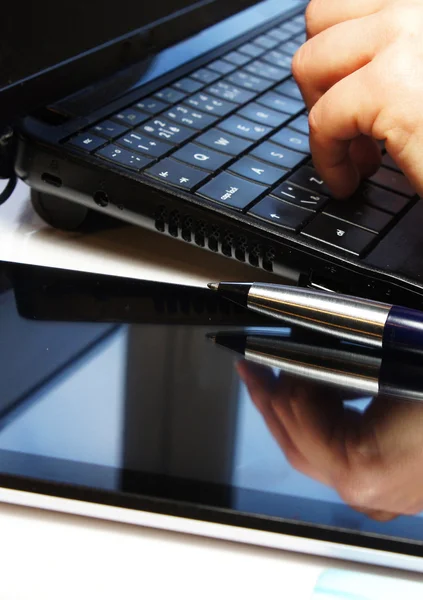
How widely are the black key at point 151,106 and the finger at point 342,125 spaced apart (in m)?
0.11

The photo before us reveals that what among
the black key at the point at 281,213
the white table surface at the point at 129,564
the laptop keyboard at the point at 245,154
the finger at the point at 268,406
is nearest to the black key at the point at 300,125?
the laptop keyboard at the point at 245,154

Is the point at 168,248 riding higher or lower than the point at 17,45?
lower

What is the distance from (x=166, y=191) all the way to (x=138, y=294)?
6 centimetres

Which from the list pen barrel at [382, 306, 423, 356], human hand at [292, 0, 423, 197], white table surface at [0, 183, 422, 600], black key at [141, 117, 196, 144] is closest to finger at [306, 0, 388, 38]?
human hand at [292, 0, 423, 197]

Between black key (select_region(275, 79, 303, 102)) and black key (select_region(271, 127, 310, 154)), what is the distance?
0.05m

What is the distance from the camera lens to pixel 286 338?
0.42 m

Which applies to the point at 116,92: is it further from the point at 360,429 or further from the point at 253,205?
the point at 360,429

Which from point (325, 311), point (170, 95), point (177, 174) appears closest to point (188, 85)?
point (170, 95)

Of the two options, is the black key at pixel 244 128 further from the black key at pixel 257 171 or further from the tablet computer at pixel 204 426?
the tablet computer at pixel 204 426

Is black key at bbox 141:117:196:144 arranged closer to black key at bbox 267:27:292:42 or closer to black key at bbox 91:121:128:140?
black key at bbox 91:121:128:140

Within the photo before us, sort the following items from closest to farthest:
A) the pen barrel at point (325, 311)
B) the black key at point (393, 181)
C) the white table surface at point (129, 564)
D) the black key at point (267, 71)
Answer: the white table surface at point (129, 564) → the pen barrel at point (325, 311) → the black key at point (393, 181) → the black key at point (267, 71)

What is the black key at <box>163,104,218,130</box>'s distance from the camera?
1.71 ft

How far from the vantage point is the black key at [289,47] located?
65 cm

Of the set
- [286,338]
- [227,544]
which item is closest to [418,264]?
[286,338]
